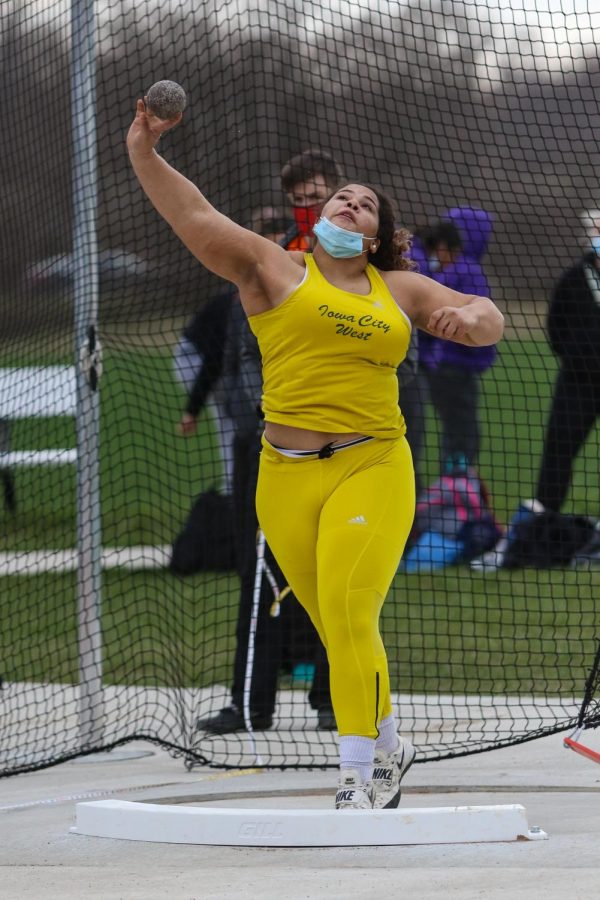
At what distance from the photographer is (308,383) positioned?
392cm

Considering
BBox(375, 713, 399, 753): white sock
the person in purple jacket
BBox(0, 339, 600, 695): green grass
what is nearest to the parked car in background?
BBox(0, 339, 600, 695): green grass

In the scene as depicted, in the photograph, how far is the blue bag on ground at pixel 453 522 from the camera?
8.41m

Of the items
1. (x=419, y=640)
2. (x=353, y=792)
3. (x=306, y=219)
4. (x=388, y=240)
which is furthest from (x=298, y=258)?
(x=419, y=640)

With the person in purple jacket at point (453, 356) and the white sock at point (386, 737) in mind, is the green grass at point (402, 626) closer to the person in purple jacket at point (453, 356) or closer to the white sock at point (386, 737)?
Result: the person in purple jacket at point (453, 356)

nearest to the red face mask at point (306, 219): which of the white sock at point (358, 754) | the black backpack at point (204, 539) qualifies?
the white sock at point (358, 754)

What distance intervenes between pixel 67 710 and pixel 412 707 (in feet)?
5.48

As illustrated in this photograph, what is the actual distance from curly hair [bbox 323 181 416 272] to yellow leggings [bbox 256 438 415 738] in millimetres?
571

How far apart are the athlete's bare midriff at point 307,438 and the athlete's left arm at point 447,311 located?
15.7 inches

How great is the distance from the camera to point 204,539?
8.23m

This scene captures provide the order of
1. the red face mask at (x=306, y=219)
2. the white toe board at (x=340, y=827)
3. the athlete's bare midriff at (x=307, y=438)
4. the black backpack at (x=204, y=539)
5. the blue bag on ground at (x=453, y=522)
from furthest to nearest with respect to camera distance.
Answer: the blue bag on ground at (x=453, y=522)
the black backpack at (x=204, y=539)
the red face mask at (x=306, y=219)
the athlete's bare midriff at (x=307, y=438)
the white toe board at (x=340, y=827)

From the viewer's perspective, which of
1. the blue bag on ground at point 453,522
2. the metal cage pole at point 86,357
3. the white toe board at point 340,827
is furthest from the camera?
the blue bag on ground at point 453,522

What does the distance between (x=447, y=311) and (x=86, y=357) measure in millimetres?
2279

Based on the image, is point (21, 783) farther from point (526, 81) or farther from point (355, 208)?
point (526, 81)

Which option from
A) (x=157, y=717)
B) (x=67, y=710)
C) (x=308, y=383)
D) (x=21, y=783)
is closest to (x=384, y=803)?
(x=308, y=383)
